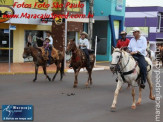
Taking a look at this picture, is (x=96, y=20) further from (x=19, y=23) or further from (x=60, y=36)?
(x=19, y=23)

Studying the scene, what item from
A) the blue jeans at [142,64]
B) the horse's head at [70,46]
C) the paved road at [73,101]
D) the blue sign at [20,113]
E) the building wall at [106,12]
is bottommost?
the paved road at [73,101]

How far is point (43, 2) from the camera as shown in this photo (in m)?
26.0

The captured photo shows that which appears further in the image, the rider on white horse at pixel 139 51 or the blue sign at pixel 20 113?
the rider on white horse at pixel 139 51

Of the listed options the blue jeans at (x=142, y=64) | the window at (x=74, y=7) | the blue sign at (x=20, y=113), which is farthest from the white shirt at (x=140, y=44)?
the window at (x=74, y=7)

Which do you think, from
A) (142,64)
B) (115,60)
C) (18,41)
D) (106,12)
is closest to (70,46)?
(142,64)

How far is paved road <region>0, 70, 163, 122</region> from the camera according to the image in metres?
8.68

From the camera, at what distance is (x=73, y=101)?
1099 centimetres

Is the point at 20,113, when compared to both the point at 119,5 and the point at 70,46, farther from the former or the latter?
the point at 119,5

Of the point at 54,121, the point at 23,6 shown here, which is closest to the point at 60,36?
the point at 23,6

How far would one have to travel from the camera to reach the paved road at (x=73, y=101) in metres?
8.68

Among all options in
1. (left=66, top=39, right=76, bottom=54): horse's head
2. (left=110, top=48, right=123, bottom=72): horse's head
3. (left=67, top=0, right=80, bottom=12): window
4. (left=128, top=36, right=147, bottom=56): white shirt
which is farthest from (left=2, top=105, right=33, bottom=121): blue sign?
(left=67, top=0, right=80, bottom=12): window

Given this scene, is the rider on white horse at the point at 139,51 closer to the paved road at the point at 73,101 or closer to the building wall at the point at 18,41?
the paved road at the point at 73,101

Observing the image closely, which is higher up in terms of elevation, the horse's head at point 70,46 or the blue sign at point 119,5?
the blue sign at point 119,5

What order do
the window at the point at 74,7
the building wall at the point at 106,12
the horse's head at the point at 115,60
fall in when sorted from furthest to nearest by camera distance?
the building wall at the point at 106,12, the window at the point at 74,7, the horse's head at the point at 115,60
